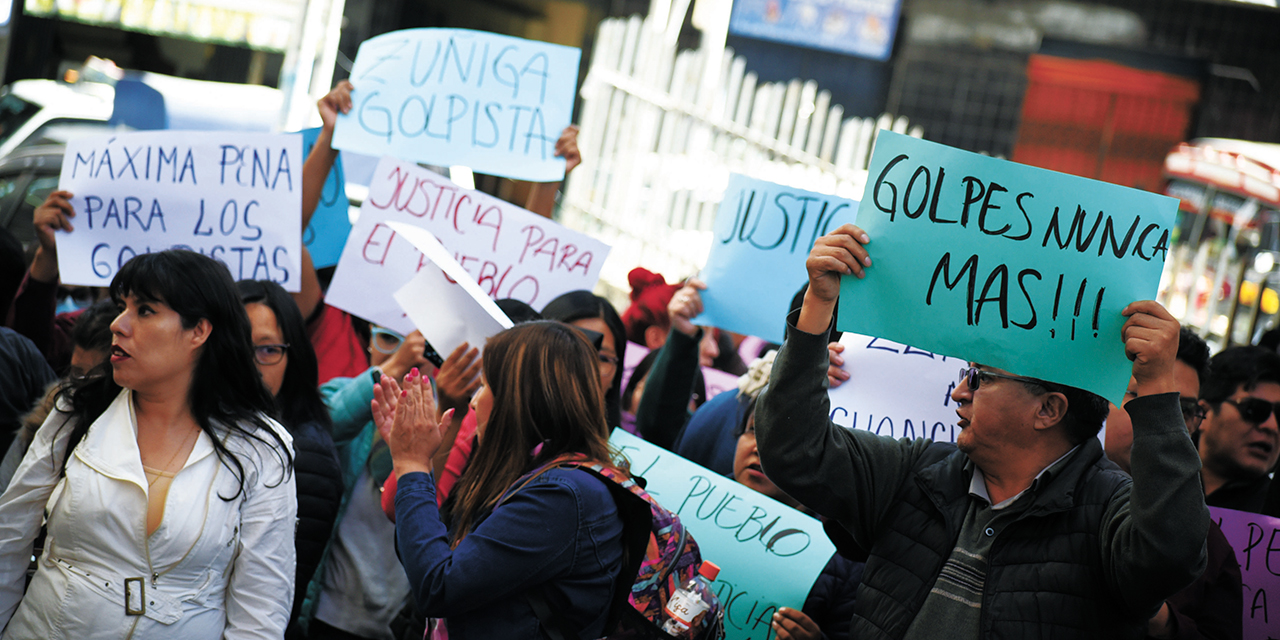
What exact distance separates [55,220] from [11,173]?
230 centimetres

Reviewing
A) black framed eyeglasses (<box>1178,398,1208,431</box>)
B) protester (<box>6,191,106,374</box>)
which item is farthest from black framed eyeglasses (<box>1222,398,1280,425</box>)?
protester (<box>6,191,106,374</box>)

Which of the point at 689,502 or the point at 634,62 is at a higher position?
the point at 634,62

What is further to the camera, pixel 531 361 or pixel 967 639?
pixel 531 361

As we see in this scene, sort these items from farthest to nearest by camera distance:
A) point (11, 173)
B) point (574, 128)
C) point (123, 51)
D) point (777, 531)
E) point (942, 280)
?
1. point (123, 51)
2. point (11, 173)
3. point (574, 128)
4. point (777, 531)
5. point (942, 280)

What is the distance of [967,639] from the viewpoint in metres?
2.31

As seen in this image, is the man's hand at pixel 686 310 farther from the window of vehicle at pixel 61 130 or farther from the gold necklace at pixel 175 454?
the window of vehicle at pixel 61 130

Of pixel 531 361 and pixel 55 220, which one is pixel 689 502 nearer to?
pixel 531 361

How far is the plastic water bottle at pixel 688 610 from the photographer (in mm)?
2609

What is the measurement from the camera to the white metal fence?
9516mm

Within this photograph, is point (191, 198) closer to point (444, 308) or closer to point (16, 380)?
point (16, 380)

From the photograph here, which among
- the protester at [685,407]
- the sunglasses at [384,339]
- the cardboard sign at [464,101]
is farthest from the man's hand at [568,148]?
the sunglasses at [384,339]

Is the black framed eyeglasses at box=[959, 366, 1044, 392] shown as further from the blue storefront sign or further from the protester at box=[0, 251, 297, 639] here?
the blue storefront sign

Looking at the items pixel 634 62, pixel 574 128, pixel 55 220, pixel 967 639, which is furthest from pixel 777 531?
pixel 634 62

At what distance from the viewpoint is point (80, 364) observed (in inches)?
130
